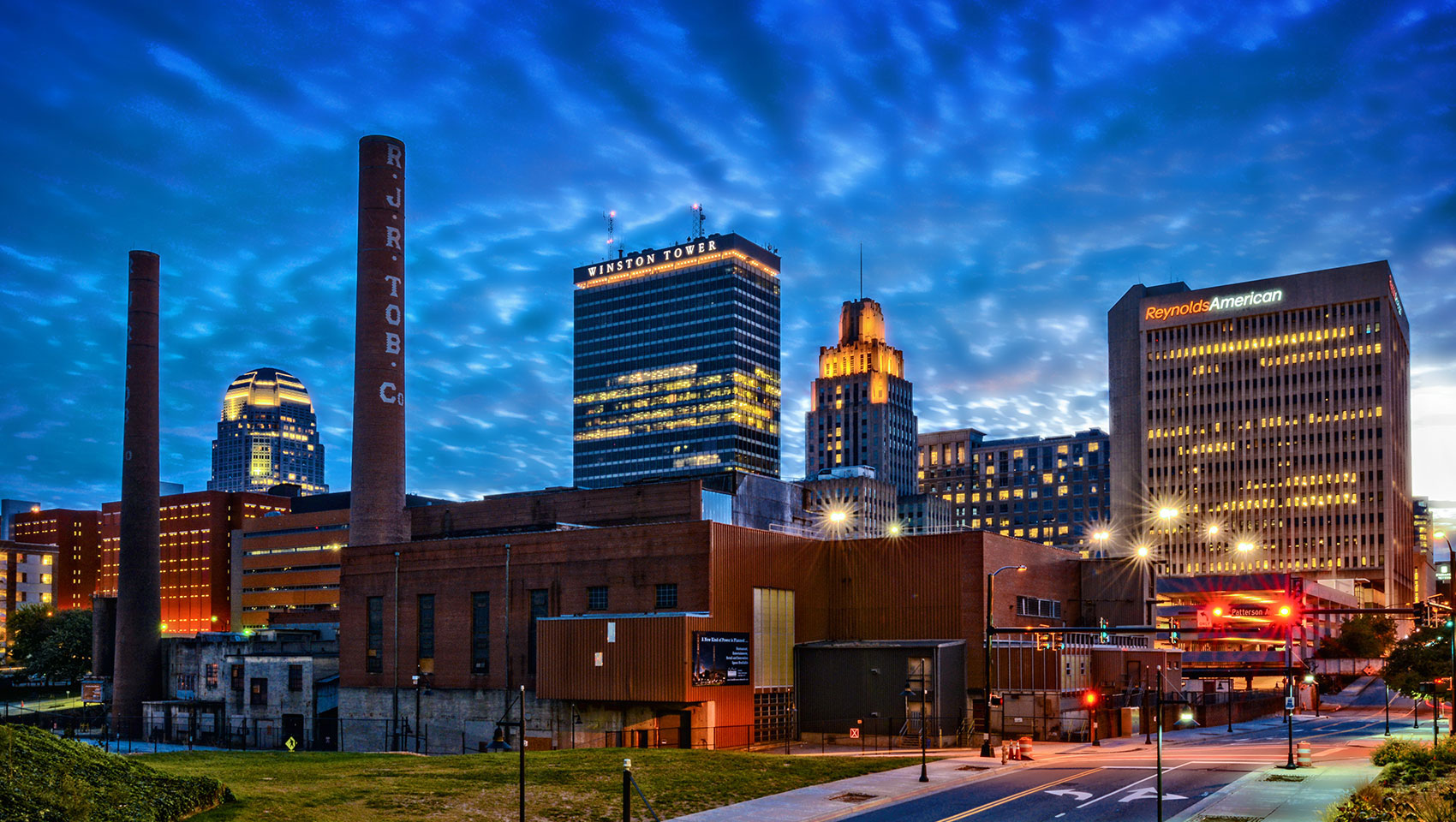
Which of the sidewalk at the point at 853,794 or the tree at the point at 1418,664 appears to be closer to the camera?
the sidewalk at the point at 853,794

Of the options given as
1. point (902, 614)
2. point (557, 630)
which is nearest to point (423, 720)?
point (557, 630)

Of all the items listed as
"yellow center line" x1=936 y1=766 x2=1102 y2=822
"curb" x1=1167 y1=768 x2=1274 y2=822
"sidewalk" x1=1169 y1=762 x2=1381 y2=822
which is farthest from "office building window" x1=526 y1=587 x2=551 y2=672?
"sidewalk" x1=1169 y1=762 x2=1381 y2=822

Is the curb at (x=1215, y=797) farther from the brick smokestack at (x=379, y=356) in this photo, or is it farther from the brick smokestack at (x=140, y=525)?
the brick smokestack at (x=140, y=525)

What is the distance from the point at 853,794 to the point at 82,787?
897 inches

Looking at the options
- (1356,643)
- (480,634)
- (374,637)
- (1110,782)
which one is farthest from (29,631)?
(1356,643)

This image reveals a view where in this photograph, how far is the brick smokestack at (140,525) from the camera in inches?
4277

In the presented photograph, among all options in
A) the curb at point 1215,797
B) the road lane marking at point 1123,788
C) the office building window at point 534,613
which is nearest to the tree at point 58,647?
the office building window at point 534,613

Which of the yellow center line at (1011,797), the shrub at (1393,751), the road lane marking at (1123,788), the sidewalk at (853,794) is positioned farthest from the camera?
the shrub at (1393,751)

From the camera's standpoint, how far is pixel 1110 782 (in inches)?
1625

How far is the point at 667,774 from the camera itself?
4066 cm

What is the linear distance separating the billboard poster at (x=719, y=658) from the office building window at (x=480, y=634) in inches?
757

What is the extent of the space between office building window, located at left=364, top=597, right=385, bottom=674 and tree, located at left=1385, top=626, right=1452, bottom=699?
6507cm

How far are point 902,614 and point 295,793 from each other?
1610 inches

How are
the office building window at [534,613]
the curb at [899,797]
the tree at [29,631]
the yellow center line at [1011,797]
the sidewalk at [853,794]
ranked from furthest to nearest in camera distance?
the tree at [29,631], the office building window at [534,613], the sidewalk at [853,794], the curb at [899,797], the yellow center line at [1011,797]
